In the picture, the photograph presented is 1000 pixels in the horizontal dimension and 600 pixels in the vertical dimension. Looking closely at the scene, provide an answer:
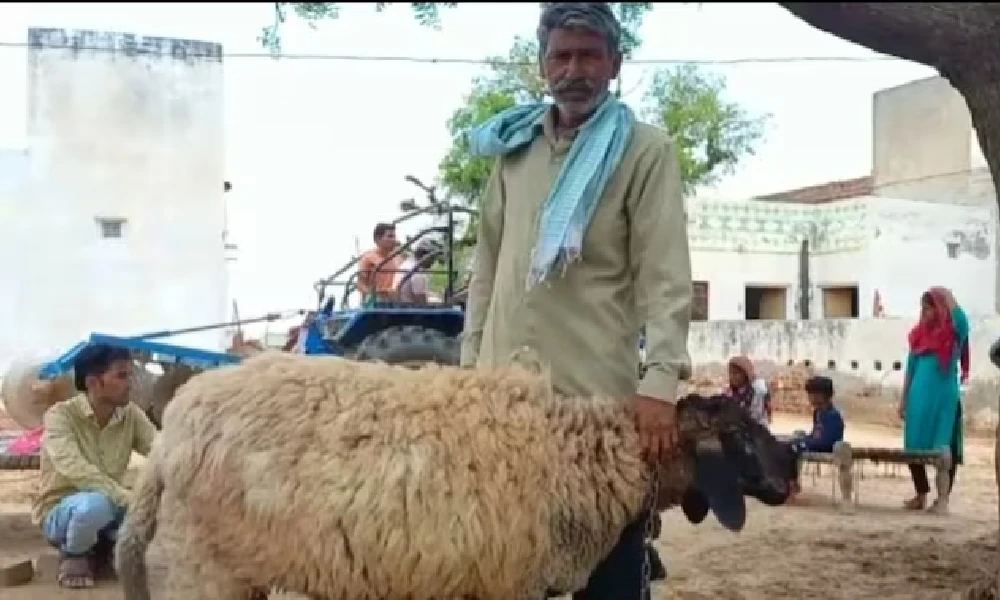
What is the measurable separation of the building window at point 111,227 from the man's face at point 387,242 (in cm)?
1208

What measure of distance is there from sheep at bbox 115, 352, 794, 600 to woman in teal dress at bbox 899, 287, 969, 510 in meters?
6.49

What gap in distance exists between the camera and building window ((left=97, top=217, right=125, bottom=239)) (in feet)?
69.3

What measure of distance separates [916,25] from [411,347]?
4.88 m

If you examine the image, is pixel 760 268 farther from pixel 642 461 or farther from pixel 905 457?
pixel 642 461

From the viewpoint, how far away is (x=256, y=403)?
115 inches

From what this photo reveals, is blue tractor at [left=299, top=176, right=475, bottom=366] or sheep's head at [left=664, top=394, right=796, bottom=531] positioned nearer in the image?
sheep's head at [left=664, top=394, right=796, bottom=531]

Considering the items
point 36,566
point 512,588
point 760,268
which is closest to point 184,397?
point 512,588

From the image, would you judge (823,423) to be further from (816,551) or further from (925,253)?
(925,253)

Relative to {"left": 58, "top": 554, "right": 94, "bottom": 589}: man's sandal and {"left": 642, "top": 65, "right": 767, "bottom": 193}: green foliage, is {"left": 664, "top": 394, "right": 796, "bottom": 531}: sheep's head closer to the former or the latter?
{"left": 58, "top": 554, "right": 94, "bottom": 589}: man's sandal

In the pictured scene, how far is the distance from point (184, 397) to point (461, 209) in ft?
20.6

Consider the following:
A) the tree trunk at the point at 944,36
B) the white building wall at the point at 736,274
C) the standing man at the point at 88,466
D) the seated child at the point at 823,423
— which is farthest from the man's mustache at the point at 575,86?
the white building wall at the point at 736,274

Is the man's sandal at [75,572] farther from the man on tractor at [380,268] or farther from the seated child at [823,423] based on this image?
the seated child at [823,423]

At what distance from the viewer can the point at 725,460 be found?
10.2ft

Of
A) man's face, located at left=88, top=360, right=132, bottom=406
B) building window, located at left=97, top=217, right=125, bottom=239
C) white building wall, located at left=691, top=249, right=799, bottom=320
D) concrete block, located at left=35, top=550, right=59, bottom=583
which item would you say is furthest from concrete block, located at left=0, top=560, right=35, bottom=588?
white building wall, located at left=691, top=249, right=799, bottom=320
